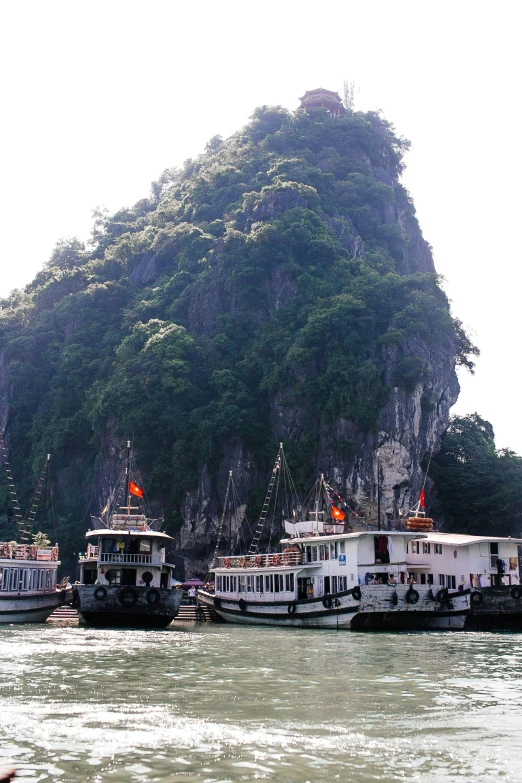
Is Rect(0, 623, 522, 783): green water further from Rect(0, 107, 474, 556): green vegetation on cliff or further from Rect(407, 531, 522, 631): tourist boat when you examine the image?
Rect(0, 107, 474, 556): green vegetation on cliff

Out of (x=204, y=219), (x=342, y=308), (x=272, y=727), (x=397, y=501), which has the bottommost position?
(x=272, y=727)

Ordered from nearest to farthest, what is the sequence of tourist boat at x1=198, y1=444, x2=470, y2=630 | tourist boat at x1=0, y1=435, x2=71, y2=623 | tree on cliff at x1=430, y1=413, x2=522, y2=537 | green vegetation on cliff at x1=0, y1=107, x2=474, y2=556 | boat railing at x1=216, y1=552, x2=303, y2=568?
tourist boat at x1=198, y1=444, x2=470, y2=630 → tourist boat at x1=0, y1=435, x2=71, y2=623 → boat railing at x1=216, y1=552, x2=303, y2=568 → tree on cliff at x1=430, y1=413, x2=522, y2=537 → green vegetation on cliff at x1=0, y1=107, x2=474, y2=556

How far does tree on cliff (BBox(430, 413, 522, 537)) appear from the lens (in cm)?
5331

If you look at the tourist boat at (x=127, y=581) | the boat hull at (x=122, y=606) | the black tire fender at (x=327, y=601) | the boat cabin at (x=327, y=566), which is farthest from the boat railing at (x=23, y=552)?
the black tire fender at (x=327, y=601)

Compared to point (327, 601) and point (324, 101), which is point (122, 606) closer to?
point (327, 601)

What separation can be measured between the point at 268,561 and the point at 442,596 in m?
8.62

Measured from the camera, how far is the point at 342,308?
55.8 m

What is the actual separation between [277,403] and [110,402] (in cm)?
1183

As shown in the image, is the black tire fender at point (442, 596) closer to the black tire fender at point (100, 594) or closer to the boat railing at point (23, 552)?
the black tire fender at point (100, 594)

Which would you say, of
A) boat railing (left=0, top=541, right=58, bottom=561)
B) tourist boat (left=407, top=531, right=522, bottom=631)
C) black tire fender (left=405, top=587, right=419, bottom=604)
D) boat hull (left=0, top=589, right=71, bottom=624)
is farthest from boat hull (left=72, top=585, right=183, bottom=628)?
tourist boat (left=407, top=531, right=522, bottom=631)

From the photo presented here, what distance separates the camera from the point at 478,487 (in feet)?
181

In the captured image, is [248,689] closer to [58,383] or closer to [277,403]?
[277,403]

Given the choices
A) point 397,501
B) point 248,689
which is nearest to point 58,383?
point 397,501

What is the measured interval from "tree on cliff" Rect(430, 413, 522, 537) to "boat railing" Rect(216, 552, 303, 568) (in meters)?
19.4
